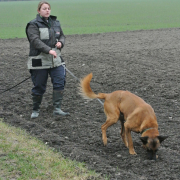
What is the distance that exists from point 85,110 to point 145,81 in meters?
2.53

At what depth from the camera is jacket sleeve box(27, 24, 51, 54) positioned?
659cm

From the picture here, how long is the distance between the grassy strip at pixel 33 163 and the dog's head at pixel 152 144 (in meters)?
0.93

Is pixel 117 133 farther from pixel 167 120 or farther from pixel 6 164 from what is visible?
pixel 6 164

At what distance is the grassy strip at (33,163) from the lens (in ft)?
14.5

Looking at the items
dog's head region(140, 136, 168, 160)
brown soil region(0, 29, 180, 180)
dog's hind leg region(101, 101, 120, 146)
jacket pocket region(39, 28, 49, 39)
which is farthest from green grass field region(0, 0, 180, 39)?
dog's head region(140, 136, 168, 160)

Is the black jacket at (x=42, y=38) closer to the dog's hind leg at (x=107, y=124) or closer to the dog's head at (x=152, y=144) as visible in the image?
the dog's hind leg at (x=107, y=124)

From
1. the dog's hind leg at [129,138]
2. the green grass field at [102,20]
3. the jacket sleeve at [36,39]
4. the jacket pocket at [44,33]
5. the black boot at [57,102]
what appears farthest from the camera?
the green grass field at [102,20]

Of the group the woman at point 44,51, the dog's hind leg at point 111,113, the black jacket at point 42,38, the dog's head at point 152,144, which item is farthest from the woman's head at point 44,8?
the dog's head at point 152,144

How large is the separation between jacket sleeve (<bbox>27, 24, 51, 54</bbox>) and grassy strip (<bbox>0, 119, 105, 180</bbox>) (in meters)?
1.78

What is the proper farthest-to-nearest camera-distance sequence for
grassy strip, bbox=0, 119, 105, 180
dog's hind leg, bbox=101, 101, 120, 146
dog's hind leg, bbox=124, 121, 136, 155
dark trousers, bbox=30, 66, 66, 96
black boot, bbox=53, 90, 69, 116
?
1. black boot, bbox=53, 90, 69, 116
2. dark trousers, bbox=30, 66, 66, 96
3. dog's hind leg, bbox=101, 101, 120, 146
4. dog's hind leg, bbox=124, 121, 136, 155
5. grassy strip, bbox=0, 119, 105, 180

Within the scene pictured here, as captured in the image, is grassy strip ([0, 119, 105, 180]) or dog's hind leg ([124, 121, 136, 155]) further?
dog's hind leg ([124, 121, 136, 155])

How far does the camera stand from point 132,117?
5.30 m

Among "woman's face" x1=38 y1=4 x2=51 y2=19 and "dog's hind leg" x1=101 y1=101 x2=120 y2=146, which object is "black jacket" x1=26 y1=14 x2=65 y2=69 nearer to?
"woman's face" x1=38 y1=4 x2=51 y2=19

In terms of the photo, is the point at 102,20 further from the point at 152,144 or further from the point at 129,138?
the point at 152,144
